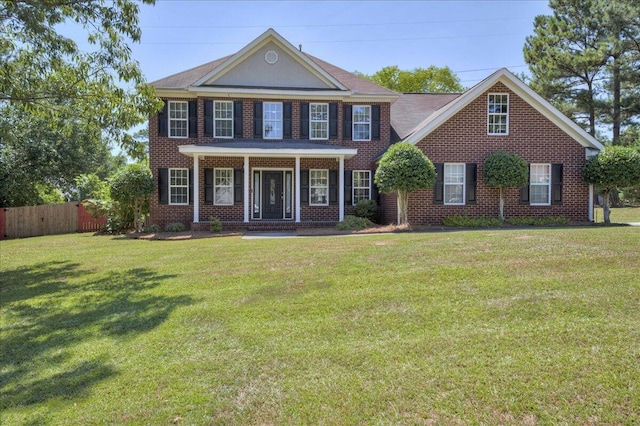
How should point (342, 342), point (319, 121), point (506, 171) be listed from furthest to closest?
point (319, 121) → point (506, 171) → point (342, 342)

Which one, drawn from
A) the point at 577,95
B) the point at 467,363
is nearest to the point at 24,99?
the point at 467,363

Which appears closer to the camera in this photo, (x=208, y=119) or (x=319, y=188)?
(x=208, y=119)

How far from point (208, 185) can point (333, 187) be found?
494cm

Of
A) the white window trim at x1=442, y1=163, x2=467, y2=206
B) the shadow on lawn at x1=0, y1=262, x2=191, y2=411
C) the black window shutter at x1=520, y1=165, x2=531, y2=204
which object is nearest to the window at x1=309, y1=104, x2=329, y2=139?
the white window trim at x1=442, y1=163, x2=467, y2=206

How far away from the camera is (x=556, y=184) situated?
16078mm

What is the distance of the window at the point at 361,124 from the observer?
17875mm

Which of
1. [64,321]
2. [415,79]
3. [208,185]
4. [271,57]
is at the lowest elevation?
[64,321]

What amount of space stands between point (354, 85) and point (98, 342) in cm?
1591

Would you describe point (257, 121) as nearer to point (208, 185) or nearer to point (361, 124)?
point (208, 185)

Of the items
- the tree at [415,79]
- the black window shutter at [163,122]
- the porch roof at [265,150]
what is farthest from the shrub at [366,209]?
the tree at [415,79]

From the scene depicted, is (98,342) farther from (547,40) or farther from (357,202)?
(547,40)

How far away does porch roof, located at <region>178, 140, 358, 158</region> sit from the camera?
15.5m

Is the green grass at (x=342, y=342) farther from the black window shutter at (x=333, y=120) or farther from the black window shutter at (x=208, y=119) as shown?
the black window shutter at (x=333, y=120)

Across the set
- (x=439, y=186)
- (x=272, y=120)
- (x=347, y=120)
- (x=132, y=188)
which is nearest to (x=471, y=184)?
(x=439, y=186)
